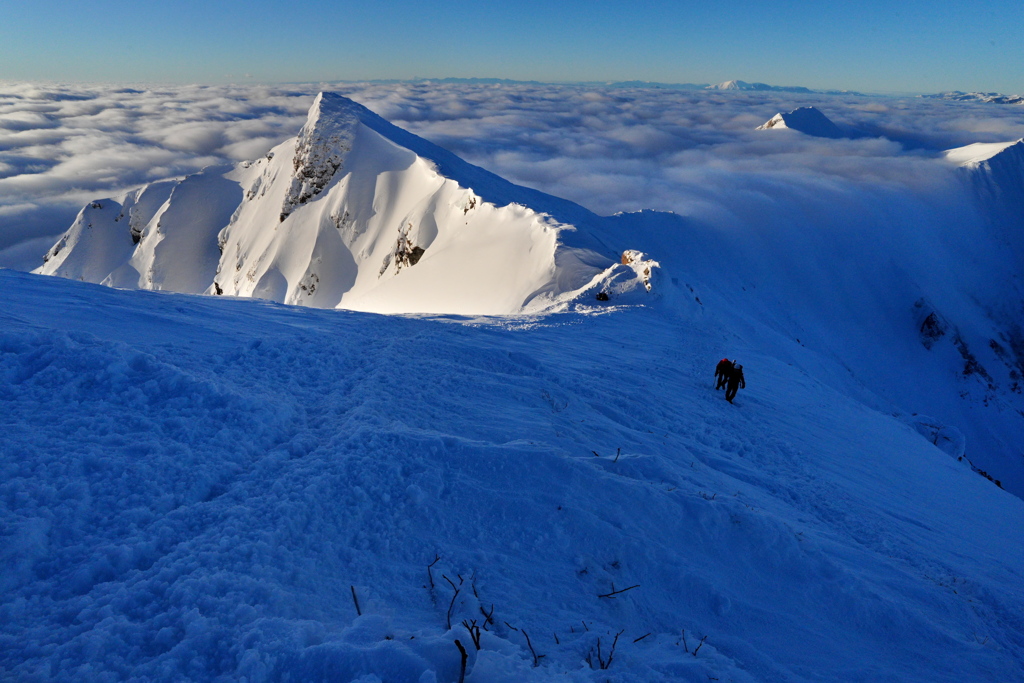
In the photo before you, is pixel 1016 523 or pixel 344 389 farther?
pixel 1016 523

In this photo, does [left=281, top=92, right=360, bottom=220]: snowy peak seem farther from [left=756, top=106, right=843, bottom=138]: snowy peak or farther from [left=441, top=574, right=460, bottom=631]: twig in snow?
[left=756, top=106, right=843, bottom=138]: snowy peak

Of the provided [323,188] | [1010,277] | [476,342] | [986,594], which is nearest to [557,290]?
[476,342]

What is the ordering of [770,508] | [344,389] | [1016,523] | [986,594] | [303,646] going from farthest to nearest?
[1016,523]
[344,389]
[770,508]
[986,594]
[303,646]

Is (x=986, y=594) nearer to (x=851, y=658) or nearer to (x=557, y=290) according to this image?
(x=851, y=658)

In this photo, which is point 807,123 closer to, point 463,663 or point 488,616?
point 488,616

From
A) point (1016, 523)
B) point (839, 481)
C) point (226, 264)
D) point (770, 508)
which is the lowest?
point (226, 264)

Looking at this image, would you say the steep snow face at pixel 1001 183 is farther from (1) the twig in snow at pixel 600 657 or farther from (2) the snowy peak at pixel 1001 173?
(1) the twig in snow at pixel 600 657

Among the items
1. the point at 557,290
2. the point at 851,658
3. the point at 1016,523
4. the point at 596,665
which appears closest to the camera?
the point at 596,665

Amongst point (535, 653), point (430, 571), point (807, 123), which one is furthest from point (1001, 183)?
point (430, 571)
